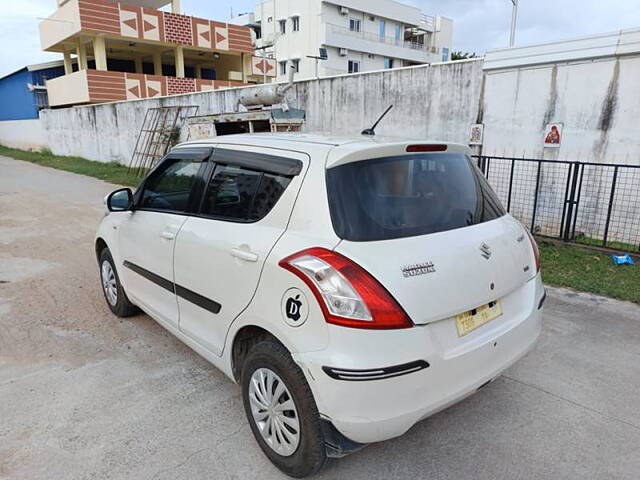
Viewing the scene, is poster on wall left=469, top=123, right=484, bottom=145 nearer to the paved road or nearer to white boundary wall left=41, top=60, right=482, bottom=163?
white boundary wall left=41, top=60, right=482, bottom=163

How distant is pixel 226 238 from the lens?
251 centimetres

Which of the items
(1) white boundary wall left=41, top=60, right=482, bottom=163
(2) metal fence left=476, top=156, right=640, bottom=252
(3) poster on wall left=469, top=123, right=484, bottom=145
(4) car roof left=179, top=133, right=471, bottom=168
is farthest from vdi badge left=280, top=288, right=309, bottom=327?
(3) poster on wall left=469, top=123, right=484, bottom=145

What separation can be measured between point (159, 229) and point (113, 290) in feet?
4.47

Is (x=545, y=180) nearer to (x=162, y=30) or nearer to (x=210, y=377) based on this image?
(x=210, y=377)

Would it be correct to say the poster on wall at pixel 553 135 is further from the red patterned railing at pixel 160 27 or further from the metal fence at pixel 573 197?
the red patterned railing at pixel 160 27

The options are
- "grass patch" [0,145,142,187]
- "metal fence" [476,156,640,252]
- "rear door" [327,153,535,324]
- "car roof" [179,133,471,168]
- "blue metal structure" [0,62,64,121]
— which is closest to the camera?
"rear door" [327,153,535,324]

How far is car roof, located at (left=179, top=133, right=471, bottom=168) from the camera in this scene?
222 centimetres

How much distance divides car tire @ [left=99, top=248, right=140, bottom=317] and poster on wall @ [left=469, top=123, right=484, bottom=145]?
600 cm

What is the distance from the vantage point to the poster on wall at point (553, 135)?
674 cm

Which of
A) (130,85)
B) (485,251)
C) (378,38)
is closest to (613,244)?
(485,251)

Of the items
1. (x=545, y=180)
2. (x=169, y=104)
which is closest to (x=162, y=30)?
(x=169, y=104)

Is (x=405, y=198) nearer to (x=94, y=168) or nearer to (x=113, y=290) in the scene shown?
(x=113, y=290)

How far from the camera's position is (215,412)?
2764 mm

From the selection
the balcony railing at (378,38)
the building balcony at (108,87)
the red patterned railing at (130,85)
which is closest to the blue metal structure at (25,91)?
the building balcony at (108,87)
